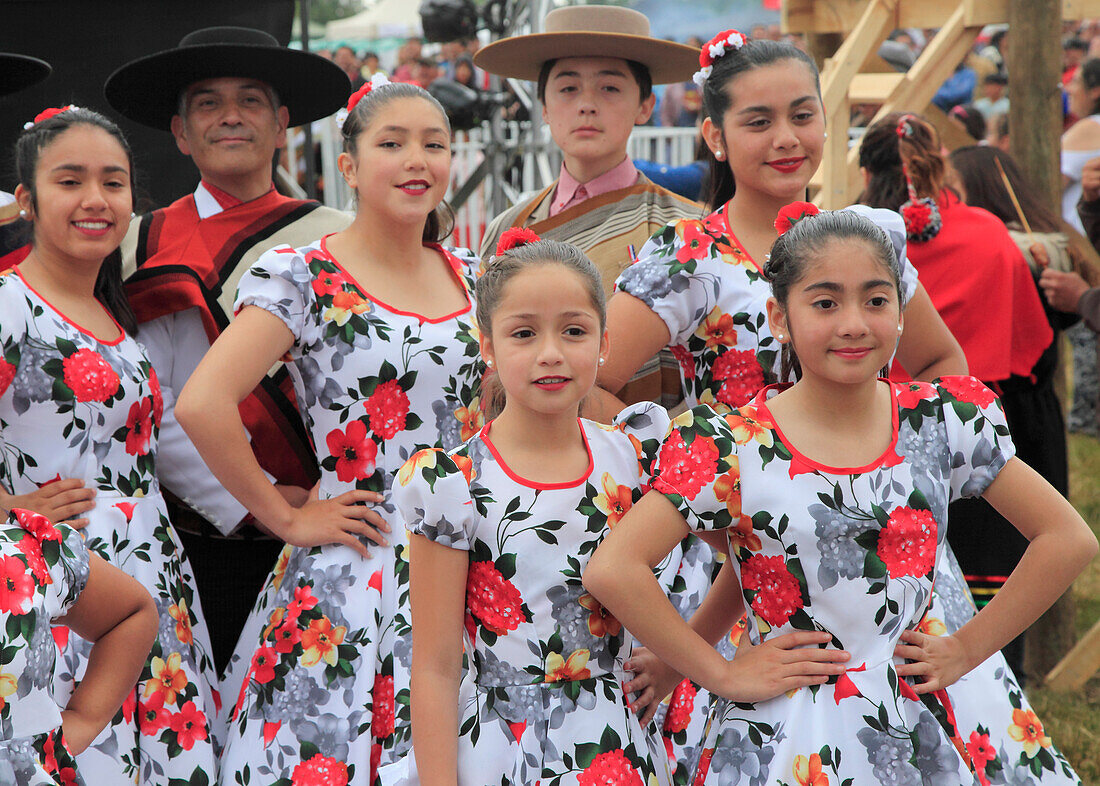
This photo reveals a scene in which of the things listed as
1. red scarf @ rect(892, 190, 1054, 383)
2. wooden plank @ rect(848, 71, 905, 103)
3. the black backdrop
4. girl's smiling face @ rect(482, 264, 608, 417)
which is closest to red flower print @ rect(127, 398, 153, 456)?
girl's smiling face @ rect(482, 264, 608, 417)

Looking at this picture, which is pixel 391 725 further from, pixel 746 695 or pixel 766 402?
pixel 766 402

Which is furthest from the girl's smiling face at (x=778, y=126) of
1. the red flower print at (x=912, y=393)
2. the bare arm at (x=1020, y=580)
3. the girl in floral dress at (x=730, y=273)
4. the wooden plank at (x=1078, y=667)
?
the wooden plank at (x=1078, y=667)

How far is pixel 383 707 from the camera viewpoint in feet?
8.14

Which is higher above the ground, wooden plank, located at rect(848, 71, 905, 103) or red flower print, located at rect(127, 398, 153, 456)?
wooden plank, located at rect(848, 71, 905, 103)

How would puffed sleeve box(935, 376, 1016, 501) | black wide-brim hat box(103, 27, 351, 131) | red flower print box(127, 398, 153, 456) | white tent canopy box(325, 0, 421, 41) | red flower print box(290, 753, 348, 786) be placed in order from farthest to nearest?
white tent canopy box(325, 0, 421, 41), black wide-brim hat box(103, 27, 351, 131), red flower print box(127, 398, 153, 456), red flower print box(290, 753, 348, 786), puffed sleeve box(935, 376, 1016, 501)

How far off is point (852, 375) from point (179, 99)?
7.52ft

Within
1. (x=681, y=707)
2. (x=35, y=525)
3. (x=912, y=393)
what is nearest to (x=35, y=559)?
(x=35, y=525)

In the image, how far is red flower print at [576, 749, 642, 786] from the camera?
1973 millimetres

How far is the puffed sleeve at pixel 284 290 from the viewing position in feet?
8.46

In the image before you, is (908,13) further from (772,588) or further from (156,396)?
(772,588)

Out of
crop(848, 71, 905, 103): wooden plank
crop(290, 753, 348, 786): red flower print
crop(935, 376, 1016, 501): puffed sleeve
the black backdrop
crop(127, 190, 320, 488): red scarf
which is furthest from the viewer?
crop(848, 71, 905, 103): wooden plank

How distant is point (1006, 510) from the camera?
210cm

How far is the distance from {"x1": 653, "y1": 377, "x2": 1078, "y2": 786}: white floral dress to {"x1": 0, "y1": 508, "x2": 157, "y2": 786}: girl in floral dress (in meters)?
0.99

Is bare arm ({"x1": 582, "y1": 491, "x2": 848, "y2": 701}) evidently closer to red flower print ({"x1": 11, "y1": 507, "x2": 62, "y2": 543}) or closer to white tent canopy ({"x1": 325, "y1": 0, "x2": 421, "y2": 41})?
red flower print ({"x1": 11, "y1": 507, "x2": 62, "y2": 543})
